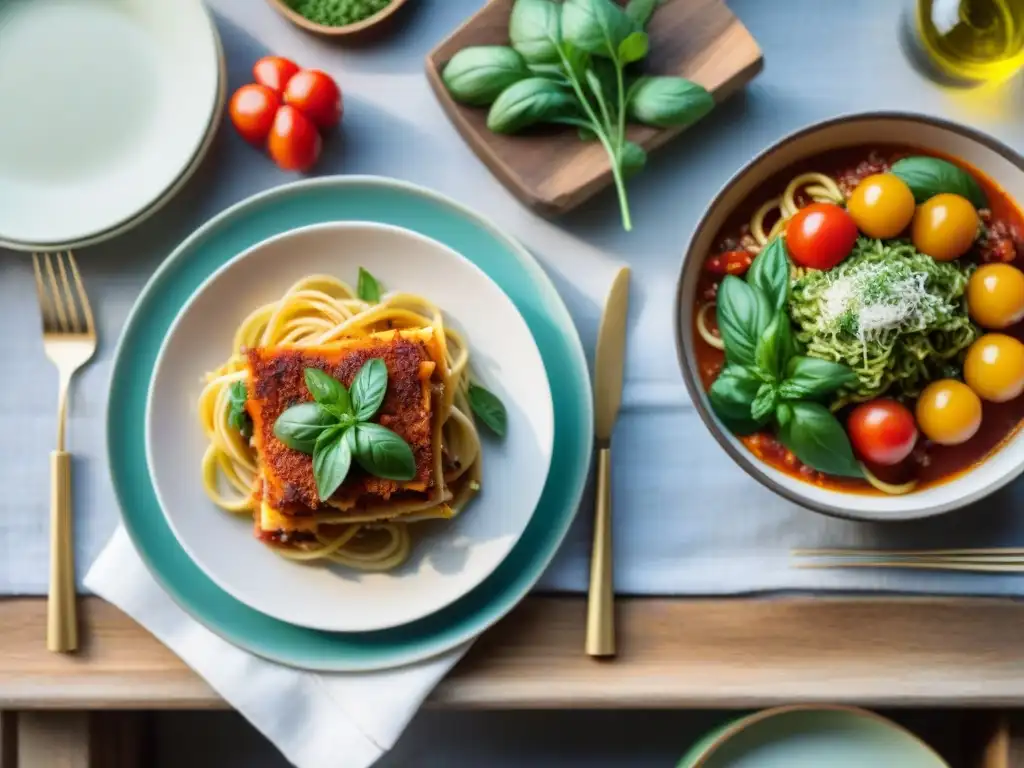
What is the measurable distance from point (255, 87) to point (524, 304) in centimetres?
74

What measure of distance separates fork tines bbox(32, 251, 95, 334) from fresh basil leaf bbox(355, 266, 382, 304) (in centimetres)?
62

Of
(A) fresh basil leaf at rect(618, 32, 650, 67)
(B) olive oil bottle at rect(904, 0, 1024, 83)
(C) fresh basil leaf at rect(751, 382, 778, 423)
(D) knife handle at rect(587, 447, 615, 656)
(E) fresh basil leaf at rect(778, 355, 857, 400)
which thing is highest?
(B) olive oil bottle at rect(904, 0, 1024, 83)

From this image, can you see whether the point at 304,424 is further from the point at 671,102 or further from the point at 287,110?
the point at 671,102

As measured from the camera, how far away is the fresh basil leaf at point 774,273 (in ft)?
6.74

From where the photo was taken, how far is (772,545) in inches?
91.0

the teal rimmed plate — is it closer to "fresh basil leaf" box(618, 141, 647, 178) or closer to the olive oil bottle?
"fresh basil leaf" box(618, 141, 647, 178)

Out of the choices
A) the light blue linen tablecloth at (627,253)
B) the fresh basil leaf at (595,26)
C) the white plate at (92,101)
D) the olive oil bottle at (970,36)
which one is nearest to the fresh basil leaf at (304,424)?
the light blue linen tablecloth at (627,253)

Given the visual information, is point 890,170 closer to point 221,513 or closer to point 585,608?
point 585,608

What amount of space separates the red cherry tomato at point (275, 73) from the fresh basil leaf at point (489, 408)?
0.78m

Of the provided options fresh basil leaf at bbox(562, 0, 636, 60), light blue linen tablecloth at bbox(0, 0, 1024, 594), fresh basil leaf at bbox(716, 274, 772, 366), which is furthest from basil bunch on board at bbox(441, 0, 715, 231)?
fresh basil leaf at bbox(716, 274, 772, 366)

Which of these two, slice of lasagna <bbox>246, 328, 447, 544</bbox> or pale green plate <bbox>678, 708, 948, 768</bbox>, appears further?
pale green plate <bbox>678, 708, 948, 768</bbox>

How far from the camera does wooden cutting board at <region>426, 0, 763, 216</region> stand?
2.29 meters

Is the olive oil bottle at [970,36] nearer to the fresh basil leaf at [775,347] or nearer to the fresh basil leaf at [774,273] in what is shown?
the fresh basil leaf at [774,273]

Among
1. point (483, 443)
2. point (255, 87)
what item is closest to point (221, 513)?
point (483, 443)
